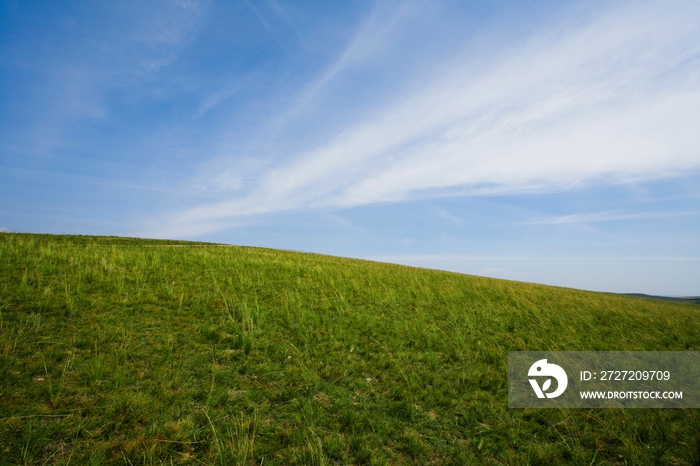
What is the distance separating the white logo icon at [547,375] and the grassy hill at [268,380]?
88 cm

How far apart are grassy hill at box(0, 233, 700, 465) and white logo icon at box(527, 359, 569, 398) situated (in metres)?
0.88

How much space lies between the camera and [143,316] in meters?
10.3

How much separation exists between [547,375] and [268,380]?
299 inches

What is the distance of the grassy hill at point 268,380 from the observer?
5516mm

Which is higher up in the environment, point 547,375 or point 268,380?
point 547,375

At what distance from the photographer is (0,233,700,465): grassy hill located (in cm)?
552

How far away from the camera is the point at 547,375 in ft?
30.0

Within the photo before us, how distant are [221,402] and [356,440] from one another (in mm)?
2856

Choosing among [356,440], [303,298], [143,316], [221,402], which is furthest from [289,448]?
[303,298]

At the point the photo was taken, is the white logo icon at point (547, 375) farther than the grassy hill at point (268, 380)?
Yes

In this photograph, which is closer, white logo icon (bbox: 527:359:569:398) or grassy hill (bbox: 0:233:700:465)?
grassy hill (bbox: 0:233:700:465)

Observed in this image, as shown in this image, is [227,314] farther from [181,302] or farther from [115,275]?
[115,275]

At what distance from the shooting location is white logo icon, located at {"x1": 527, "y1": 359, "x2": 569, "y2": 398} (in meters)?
8.31

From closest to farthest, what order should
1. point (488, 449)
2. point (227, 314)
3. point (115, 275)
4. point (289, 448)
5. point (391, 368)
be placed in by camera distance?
point (289, 448) < point (488, 449) < point (391, 368) < point (227, 314) < point (115, 275)
